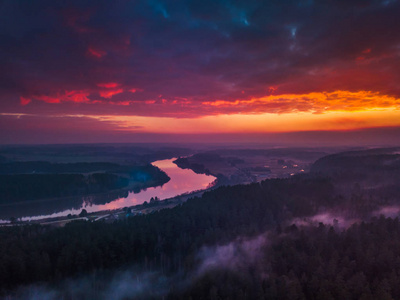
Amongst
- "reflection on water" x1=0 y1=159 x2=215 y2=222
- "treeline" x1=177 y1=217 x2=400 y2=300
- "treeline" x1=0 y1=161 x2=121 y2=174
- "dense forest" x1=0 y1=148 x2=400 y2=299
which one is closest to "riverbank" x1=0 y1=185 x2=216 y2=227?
"reflection on water" x1=0 y1=159 x2=215 y2=222

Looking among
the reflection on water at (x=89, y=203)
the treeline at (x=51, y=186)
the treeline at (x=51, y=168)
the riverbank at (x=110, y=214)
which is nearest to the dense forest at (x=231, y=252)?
the riverbank at (x=110, y=214)

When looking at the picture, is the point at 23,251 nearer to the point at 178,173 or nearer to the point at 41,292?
the point at 41,292

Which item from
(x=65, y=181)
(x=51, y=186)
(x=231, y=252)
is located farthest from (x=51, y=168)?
(x=231, y=252)

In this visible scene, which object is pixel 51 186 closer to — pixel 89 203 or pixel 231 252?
pixel 89 203

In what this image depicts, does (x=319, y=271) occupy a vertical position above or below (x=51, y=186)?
above

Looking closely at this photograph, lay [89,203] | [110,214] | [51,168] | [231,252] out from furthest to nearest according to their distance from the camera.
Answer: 1. [51,168]
2. [89,203]
3. [110,214]
4. [231,252]

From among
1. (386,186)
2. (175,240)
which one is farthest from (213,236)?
(386,186)

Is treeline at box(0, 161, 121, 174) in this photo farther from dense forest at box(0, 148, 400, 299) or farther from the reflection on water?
dense forest at box(0, 148, 400, 299)
